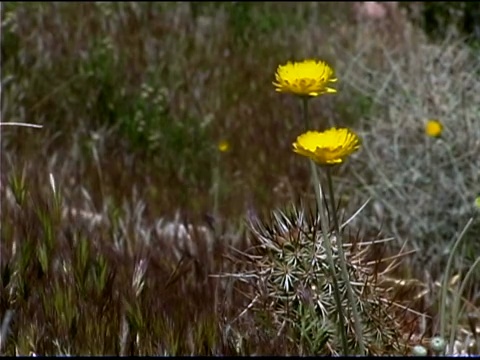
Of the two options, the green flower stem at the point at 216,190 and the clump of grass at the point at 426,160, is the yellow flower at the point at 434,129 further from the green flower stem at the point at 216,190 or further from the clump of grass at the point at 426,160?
the green flower stem at the point at 216,190

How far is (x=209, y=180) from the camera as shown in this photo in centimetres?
476

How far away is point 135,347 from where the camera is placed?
6.56 ft

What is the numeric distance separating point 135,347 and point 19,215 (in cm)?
86

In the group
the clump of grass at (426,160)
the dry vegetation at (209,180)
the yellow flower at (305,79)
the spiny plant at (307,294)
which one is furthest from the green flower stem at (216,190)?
the yellow flower at (305,79)

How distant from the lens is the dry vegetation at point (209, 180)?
2129mm

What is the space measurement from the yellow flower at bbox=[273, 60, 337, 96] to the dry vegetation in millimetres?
350

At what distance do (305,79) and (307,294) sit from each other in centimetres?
45

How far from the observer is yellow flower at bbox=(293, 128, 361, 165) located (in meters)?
1.78

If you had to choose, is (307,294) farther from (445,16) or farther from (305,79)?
(445,16)

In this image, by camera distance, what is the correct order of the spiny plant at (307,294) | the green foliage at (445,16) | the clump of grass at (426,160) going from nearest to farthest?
the spiny plant at (307,294)
the clump of grass at (426,160)
the green foliage at (445,16)

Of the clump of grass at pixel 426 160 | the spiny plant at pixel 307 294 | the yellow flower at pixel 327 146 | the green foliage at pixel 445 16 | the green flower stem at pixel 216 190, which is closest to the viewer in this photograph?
the yellow flower at pixel 327 146

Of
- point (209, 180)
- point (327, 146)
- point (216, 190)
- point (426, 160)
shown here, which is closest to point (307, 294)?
point (327, 146)

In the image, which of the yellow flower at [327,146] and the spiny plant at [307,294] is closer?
the yellow flower at [327,146]

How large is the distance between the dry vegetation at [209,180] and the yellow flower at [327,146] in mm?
320
